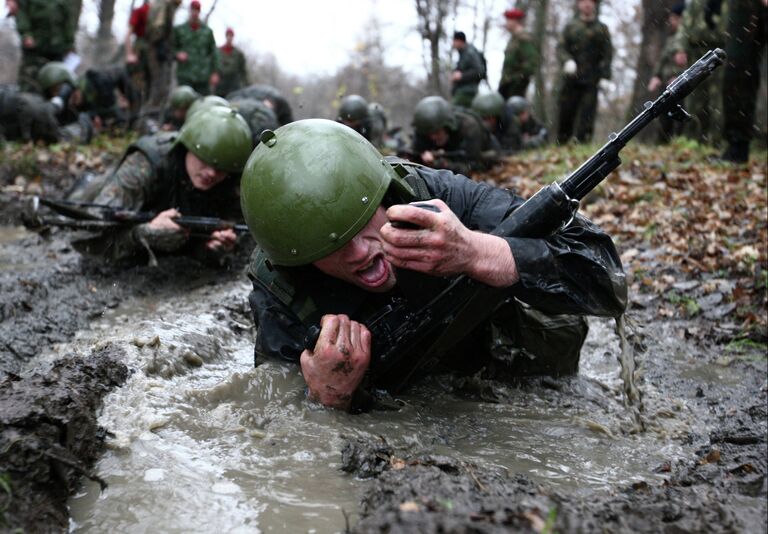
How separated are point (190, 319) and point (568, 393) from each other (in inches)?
94.6

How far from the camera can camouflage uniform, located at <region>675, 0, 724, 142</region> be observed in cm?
974

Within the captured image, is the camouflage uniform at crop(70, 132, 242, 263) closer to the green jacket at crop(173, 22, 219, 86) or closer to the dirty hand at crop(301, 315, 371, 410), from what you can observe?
the dirty hand at crop(301, 315, 371, 410)

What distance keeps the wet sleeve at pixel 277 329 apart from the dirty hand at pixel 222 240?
9.49 feet

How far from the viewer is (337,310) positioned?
315 cm

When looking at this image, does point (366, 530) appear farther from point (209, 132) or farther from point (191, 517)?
point (209, 132)

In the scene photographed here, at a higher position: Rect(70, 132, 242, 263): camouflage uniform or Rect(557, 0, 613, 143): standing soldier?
Rect(557, 0, 613, 143): standing soldier

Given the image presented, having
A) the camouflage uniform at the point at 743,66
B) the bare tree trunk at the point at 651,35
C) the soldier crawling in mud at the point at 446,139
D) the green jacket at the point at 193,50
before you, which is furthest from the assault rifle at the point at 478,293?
the bare tree trunk at the point at 651,35

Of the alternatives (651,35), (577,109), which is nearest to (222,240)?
(577,109)

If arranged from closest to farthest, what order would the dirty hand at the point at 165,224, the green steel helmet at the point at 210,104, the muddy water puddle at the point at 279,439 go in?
1. the muddy water puddle at the point at 279,439
2. the dirty hand at the point at 165,224
3. the green steel helmet at the point at 210,104

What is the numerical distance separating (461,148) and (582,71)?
283 centimetres

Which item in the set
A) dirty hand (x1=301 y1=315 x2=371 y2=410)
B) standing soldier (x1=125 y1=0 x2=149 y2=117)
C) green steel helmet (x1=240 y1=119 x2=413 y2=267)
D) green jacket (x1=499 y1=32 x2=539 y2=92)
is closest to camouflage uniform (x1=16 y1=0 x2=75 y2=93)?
standing soldier (x1=125 y1=0 x2=149 y2=117)

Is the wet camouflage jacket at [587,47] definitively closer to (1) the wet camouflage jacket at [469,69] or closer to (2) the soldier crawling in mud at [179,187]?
(1) the wet camouflage jacket at [469,69]

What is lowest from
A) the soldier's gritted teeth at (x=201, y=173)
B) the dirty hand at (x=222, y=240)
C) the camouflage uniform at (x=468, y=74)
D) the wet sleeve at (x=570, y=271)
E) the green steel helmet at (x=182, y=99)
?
the dirty hand at (x=222, y=240)

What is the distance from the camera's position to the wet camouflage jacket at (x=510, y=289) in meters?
2.77
